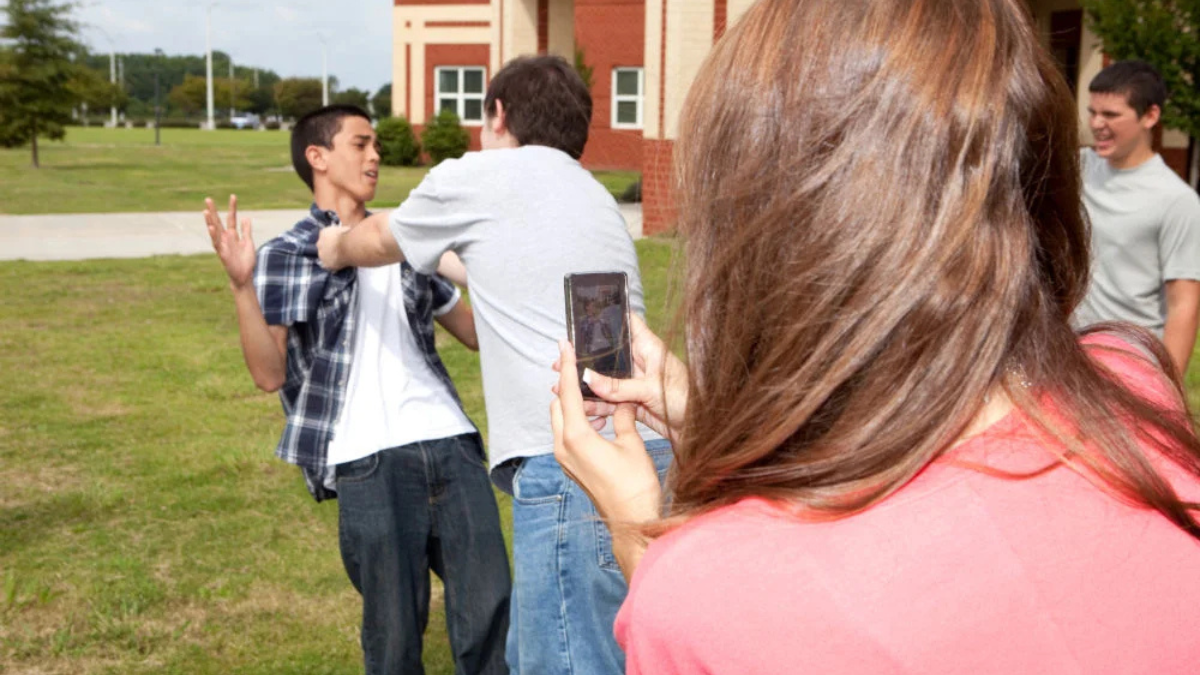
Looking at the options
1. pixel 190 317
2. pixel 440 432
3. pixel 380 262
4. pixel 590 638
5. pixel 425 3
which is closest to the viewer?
pixel 590 638

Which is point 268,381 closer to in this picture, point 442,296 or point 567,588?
point 442,296

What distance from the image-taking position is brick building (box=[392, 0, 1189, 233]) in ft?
55.1

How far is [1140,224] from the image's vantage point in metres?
4.77

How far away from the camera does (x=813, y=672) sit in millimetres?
1086

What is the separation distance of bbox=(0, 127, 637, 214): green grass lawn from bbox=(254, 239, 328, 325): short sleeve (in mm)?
11169

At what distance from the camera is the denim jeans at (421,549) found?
3492 millimetres

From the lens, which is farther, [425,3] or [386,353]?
[425,3]

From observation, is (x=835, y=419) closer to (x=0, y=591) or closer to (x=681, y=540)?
(x=681, y=540)

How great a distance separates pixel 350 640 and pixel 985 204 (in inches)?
157

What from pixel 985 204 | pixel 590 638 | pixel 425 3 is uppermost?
pixel 425 3

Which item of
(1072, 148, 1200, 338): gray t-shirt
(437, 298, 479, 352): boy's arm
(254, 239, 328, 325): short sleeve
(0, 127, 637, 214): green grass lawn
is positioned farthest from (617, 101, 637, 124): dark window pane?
(254, 239, 328, 325): short sleeve

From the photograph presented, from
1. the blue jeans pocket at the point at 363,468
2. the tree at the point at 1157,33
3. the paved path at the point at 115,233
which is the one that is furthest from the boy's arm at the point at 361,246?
the tree at the point at 1157,33

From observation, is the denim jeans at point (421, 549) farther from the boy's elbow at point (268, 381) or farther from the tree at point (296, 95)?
the tree at point (296, 95)

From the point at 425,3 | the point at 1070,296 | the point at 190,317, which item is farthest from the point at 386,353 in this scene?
the point at 425,3
